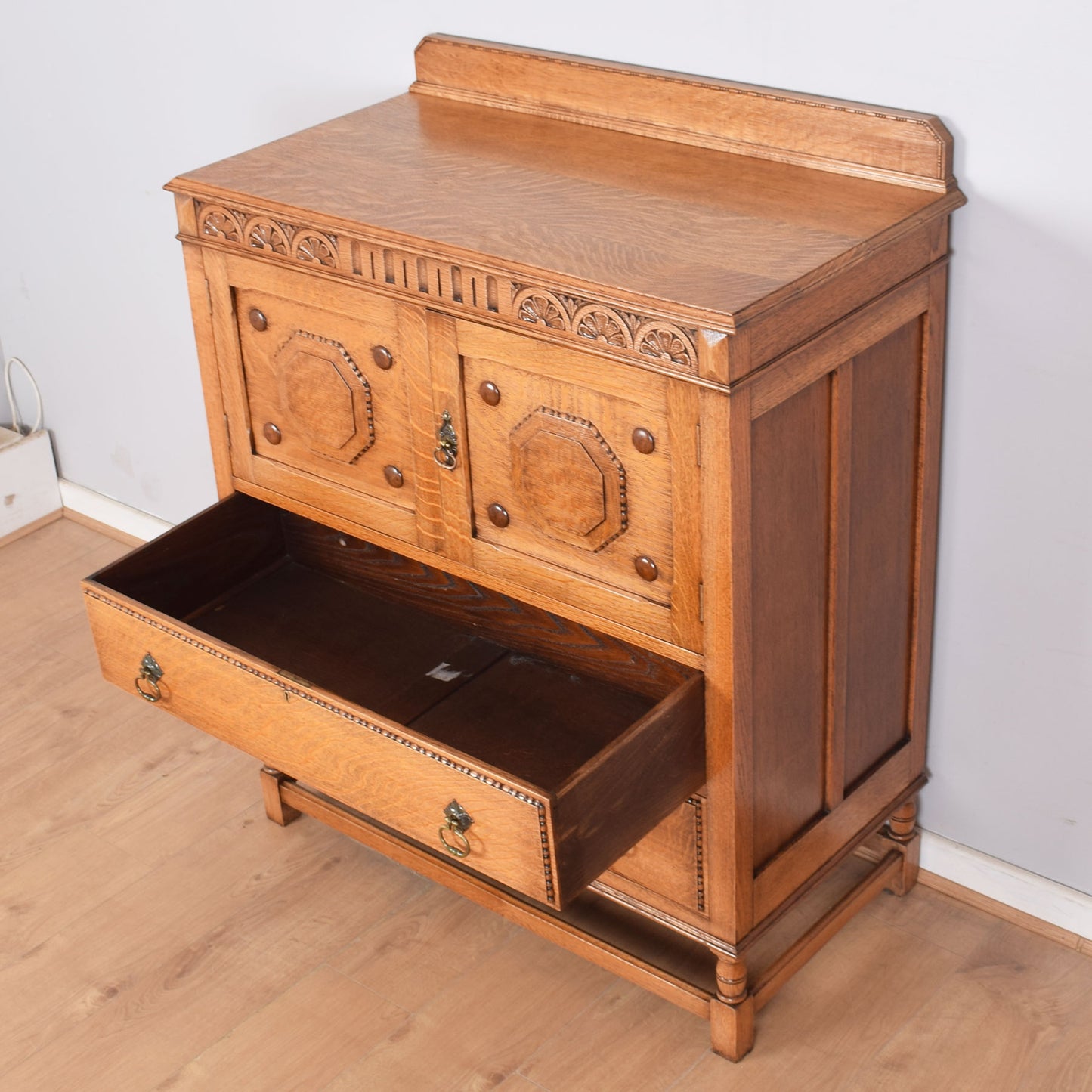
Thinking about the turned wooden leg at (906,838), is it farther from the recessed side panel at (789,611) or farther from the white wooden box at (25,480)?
→ the white wooden box at (25,480)

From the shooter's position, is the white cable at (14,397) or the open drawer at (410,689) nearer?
the open drawer at (410,689)

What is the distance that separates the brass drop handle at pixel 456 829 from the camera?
5.21 feet

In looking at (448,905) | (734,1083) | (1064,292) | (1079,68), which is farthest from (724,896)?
(1079,68)

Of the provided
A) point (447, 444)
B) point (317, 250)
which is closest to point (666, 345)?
point (447, 444)

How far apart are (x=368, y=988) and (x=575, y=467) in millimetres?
798

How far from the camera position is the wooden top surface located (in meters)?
1.46

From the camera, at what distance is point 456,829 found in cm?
160

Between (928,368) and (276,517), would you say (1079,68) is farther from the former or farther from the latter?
(276,517)

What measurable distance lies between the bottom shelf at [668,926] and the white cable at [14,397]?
128 centimetres

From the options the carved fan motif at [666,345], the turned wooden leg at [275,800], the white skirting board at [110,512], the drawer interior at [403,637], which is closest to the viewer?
the carved fan motif at [666,345]

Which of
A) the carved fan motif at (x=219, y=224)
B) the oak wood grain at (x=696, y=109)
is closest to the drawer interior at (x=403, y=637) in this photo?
the carved fan motif at (x=219, y=224)

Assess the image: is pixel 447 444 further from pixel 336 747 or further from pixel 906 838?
pixel 906 838

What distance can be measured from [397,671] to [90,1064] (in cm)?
61

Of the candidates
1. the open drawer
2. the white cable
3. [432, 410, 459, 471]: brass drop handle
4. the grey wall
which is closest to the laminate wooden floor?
the grey wall
